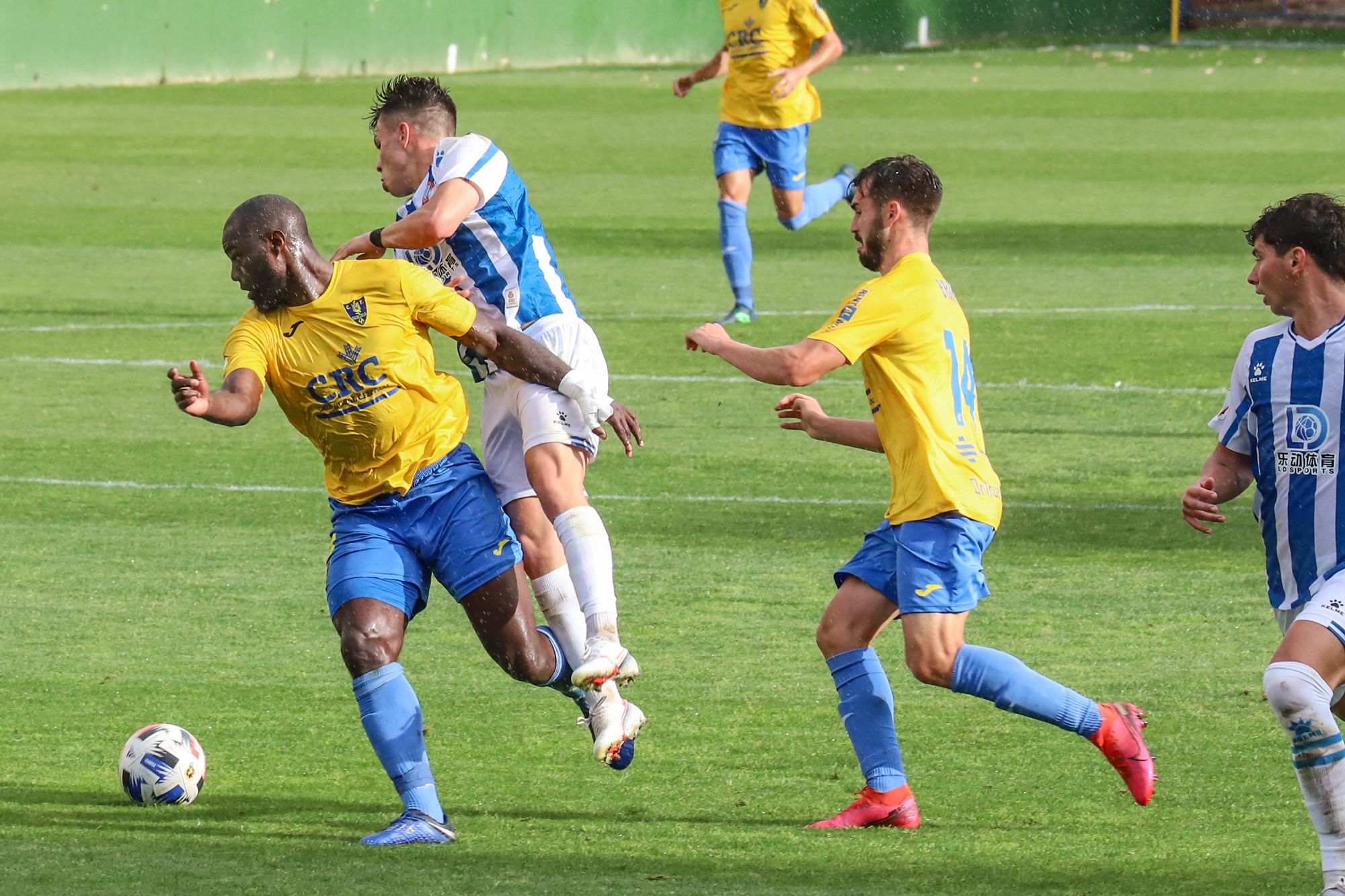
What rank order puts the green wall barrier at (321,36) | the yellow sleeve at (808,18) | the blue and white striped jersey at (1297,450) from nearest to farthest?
the blue and white striped jersey at (1297,450) < the yellow sleeve at (808,18) < the green wall barrier at (321,36)

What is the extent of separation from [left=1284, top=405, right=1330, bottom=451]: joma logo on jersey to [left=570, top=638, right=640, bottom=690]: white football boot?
185 cm

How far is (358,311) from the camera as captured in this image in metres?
5.70

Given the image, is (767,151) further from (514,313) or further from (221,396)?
(221,396)

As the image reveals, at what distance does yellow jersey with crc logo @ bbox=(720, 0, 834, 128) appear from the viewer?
580 inches

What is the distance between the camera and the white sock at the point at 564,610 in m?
6.25

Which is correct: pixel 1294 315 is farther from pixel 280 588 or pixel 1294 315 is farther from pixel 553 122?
pixel 553 122

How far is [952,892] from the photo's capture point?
16.7ft

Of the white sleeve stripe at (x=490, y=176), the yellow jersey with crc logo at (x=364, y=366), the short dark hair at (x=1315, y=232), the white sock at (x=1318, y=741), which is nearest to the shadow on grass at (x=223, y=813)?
the yellow jersey with crc logo at (x=364, y=366)

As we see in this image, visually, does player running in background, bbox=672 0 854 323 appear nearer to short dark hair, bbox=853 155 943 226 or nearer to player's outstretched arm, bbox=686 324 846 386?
short dark hair, bbox=853 155 943 226

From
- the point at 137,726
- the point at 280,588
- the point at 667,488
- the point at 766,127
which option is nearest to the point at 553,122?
the point at 766,127

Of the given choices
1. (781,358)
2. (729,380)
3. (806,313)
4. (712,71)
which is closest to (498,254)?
(781,358)

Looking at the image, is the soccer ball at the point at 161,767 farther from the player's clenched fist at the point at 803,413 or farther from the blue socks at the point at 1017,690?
the blue socks at the point at 1017,690

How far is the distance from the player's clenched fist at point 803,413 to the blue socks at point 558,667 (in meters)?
0.96

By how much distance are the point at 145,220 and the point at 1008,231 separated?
795 centimetres
